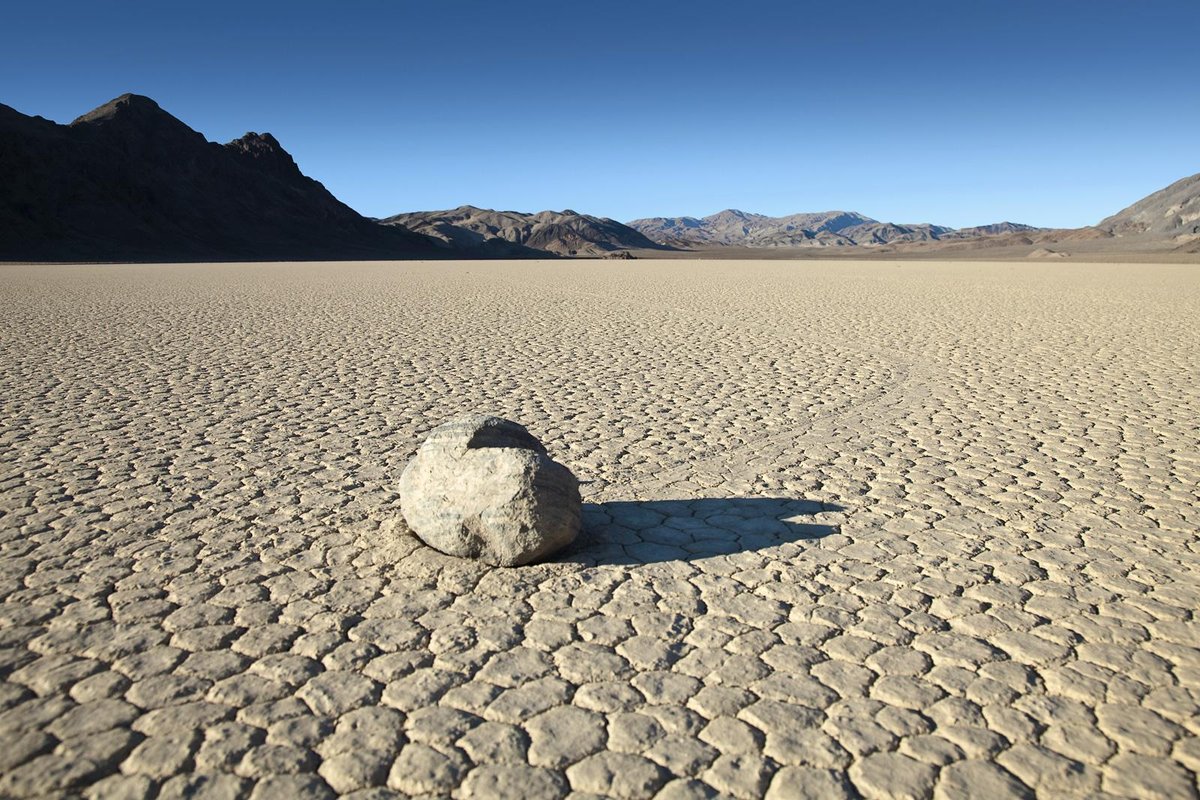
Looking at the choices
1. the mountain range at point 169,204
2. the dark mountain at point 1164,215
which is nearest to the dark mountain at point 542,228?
the mountain range at point 169,204

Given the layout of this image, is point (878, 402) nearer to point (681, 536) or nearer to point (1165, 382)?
point (1165, 382)

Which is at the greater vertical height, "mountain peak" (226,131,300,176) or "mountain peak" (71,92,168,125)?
"mountain peak" (71,92,168,125)

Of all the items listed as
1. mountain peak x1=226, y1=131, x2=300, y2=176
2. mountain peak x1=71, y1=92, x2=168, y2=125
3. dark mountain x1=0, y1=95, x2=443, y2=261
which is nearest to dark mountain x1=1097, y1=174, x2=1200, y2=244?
dark mountain x1=0, y1=95, x2=443, y2=261

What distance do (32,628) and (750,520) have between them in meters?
3.05

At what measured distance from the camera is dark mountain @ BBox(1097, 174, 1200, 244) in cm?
9212

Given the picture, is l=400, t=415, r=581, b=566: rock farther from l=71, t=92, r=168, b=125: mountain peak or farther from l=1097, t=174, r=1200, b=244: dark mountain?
l=1097, t=174, r=1200, b=244: dark mountain

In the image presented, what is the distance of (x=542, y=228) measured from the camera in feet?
409

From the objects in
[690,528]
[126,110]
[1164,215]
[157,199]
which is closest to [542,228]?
[126,110]

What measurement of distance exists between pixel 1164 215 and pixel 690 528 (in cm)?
11833

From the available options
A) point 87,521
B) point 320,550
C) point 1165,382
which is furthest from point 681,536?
point 1165,382

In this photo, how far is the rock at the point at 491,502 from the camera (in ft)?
11.3

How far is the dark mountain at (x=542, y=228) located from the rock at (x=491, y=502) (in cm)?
10608

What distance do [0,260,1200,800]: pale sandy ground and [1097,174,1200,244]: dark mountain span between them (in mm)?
95632

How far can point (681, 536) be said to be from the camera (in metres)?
3.98
